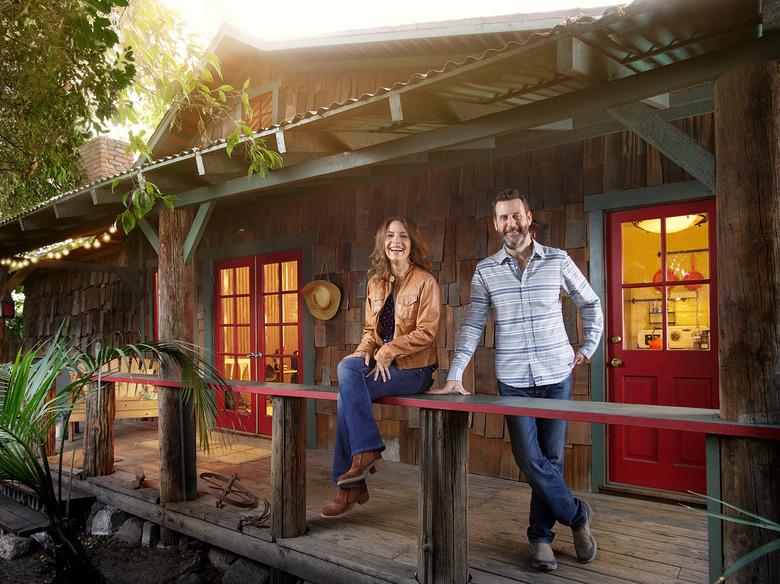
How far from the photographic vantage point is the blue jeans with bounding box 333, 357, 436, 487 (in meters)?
2.74

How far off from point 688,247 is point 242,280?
4.41 m

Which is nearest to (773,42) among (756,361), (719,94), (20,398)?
(719,94)

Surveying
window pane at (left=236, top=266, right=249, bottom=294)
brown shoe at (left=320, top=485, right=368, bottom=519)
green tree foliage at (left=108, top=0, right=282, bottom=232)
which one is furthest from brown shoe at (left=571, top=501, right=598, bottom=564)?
window pane at (left=236, top=266, right=249, bottom=294)

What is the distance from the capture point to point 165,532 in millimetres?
3842

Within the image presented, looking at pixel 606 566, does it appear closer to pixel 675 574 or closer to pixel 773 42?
pixel 675 574

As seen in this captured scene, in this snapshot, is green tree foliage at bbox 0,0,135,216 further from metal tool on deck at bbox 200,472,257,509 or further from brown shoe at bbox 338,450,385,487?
metal tool on deck at bbox 200,472,257,509

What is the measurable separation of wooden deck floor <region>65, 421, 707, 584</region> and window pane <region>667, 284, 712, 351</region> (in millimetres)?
1023

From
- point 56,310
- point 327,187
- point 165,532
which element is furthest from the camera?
point 56,310

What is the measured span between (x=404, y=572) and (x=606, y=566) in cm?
93

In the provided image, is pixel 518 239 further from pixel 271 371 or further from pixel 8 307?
pixel 8 307

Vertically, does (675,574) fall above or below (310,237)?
below

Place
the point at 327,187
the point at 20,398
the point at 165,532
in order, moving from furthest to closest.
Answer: the point at 327,187 → the point at 165,532 → the point at 20,398

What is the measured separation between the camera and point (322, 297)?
5254 millimetres

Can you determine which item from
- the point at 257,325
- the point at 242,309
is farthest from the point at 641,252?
the point at 242,309
